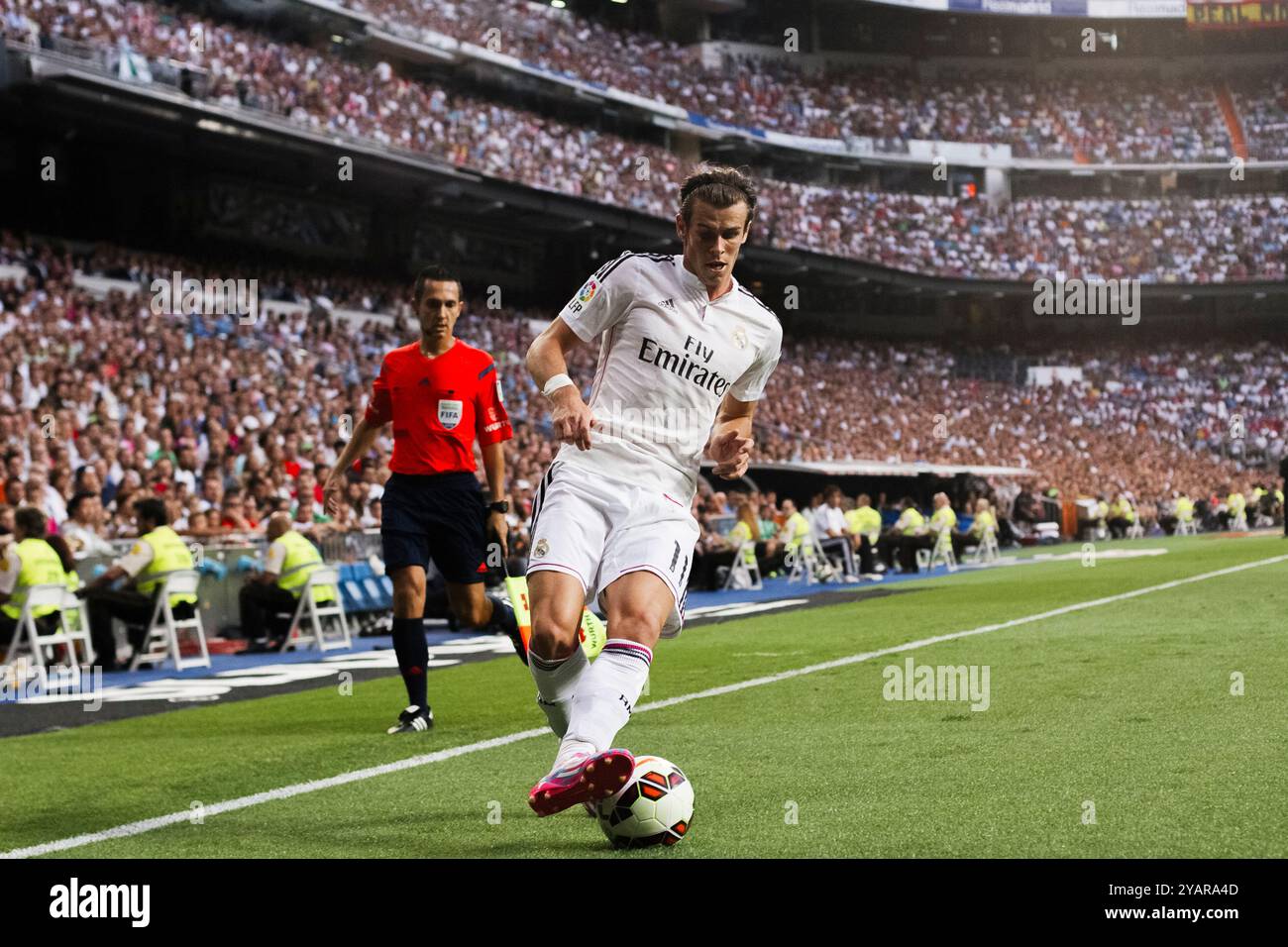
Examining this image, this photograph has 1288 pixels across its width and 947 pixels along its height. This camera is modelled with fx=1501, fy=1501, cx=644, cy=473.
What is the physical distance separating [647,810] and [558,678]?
0.79m

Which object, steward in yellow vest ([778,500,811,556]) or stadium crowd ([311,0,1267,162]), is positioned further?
stadium crowd ([311,0,1267,162])

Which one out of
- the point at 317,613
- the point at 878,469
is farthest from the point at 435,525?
the point at 878,469

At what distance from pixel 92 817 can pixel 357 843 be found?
1.52m

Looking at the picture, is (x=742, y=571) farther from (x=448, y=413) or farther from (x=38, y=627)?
(x=448, y=413)

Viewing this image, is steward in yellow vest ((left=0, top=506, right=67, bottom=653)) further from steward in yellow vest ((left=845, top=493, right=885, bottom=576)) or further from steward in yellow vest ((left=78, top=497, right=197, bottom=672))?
steward in yellow vest ((left=845, top=493, right=885, bottom=576))

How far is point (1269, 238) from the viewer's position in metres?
59.7

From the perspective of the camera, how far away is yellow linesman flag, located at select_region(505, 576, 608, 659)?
25.4 ft

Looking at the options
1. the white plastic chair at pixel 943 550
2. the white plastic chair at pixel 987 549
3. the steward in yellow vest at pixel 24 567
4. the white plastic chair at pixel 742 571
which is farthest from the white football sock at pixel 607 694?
the white plastic chair at pixel 987 549

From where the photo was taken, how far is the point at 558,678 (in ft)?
17.9

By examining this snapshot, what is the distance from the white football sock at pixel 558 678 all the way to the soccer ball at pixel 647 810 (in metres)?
0.61

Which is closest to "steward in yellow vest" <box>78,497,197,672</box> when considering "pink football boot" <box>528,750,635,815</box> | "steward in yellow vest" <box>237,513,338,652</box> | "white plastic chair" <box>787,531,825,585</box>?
"steward in yellow vest" <box>237,513,338,652</box>

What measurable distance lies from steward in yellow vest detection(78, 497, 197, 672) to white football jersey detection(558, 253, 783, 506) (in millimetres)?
8961

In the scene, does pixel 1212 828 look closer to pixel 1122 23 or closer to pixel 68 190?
pixel 68 190
